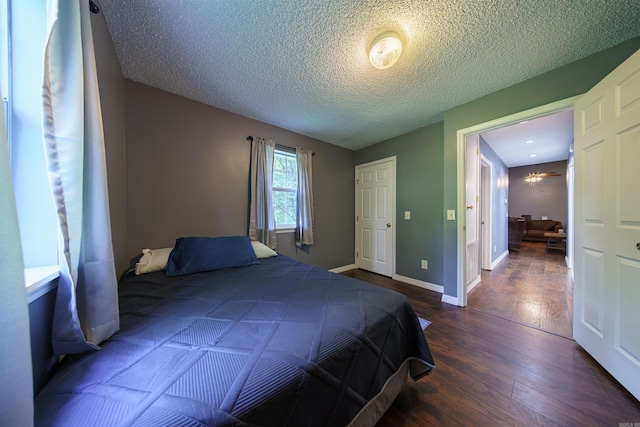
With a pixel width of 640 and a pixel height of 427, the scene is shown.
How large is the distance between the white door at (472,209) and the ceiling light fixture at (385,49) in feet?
6.45

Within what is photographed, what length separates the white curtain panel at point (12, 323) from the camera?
1.31ft

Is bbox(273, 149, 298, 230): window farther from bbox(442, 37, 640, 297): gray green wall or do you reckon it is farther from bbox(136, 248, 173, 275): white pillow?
bbox(442, 37, 640, 297): gray green wall

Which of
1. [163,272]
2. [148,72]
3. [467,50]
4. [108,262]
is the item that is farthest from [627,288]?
[148,72]

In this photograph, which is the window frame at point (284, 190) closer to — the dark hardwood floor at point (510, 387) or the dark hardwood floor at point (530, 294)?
the dark hardwood floor at point (510, 387)

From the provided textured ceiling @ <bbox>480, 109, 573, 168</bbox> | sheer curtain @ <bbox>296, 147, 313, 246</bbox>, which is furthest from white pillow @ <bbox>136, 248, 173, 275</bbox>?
textured ceiling @ <bbox>480, 109, 573, 168</bbox>

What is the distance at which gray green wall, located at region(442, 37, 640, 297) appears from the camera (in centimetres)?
154

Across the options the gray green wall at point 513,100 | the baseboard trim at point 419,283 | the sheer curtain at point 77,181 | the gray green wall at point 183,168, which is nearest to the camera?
the sheer curtain at point 77,181

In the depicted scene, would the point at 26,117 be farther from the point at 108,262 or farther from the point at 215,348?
the point at 215,348

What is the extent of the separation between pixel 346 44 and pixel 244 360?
6.55 ft

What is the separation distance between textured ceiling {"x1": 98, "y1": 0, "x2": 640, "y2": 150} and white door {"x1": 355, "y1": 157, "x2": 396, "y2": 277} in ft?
4.45

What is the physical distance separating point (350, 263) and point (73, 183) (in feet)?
11.7

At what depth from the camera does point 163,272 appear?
1653mm

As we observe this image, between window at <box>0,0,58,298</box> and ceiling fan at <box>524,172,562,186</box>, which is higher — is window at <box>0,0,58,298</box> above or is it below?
below

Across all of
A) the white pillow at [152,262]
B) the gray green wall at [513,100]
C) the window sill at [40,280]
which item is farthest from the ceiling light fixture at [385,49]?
the white pillow at [152,262]
